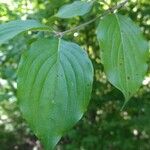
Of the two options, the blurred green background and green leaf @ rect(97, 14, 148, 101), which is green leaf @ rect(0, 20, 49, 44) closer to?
green leaf @ rect(97, 14, 148, 101)

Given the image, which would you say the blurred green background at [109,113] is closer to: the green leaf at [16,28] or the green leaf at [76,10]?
the green leaf at [76,10]

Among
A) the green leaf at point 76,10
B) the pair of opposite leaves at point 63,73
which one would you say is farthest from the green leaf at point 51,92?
the green leaf at point 76,10

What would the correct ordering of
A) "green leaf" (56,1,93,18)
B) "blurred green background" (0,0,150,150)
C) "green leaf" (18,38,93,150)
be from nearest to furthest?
"green leaf" (18,38,93,150) → "green leaf" (56,1,93,18) → "blurred green background" (0,0,150,150)

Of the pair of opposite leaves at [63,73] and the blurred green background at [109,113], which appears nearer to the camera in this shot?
the pair of opposite leaves at [63,73]

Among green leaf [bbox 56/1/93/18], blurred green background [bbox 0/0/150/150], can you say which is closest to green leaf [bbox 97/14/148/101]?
green leaf [bbox 56/1/93/18]

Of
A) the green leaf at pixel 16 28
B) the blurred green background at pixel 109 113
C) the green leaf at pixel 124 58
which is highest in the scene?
the green leaf at pixel 16 28

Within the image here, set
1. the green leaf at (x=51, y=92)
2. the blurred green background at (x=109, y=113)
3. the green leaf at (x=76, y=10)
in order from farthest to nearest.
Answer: the blurred green background at (x=109, y=113), the green leaf at (x=76, y=10), the green leaf at (x=51, y=92)

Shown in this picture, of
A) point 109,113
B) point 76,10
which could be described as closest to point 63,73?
point 76,10
